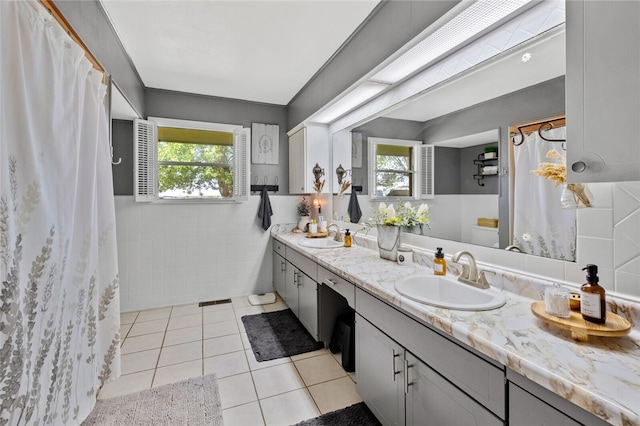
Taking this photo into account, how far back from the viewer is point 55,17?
130 cm

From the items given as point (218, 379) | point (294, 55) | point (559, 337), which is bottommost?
point (218, 379)

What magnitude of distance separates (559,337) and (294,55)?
2695mm

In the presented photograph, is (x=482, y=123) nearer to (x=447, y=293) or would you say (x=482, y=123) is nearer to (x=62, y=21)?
(x=447, y=293)

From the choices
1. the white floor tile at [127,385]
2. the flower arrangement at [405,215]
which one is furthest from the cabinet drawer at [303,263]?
the white floor tile at [127,385]

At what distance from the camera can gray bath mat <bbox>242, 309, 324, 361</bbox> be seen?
245 centimetres

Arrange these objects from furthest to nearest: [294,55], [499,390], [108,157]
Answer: [294,55] < [108,157] < [499,390]

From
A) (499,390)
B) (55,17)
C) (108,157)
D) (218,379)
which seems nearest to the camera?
(499,390)

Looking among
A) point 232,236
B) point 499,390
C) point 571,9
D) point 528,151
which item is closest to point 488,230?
point 528,151

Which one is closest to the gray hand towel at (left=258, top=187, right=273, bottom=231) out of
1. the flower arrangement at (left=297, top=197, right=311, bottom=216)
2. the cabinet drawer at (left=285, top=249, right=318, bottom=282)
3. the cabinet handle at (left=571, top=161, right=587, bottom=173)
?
the flower arrangement at (left=297, top=197, right=311, bottom=216)

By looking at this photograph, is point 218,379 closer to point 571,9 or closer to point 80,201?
point 80,201

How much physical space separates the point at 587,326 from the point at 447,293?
0.68 metres

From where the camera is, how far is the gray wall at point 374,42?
5.21 ft

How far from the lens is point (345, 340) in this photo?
2211mm

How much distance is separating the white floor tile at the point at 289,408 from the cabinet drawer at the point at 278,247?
1.69 m
